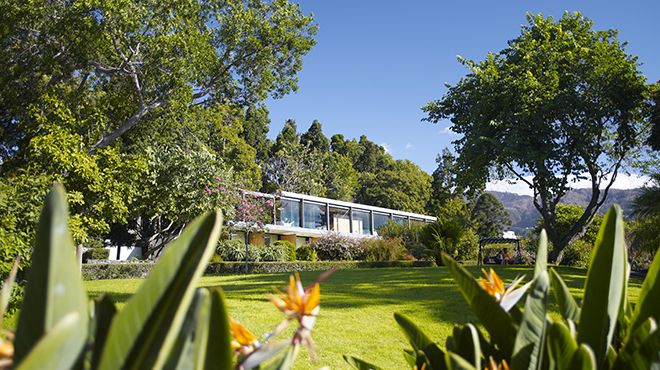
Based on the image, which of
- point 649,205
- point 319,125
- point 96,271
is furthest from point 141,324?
point 319,125

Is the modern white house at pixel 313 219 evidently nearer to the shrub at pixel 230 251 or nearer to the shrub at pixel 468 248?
the shrub at pixel 468 248

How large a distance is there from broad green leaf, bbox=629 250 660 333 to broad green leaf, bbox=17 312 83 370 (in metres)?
0.91

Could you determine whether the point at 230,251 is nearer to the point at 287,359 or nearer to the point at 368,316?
the point at 368,316

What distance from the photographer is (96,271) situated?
17797 mm

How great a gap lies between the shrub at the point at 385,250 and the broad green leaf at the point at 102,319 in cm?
2360

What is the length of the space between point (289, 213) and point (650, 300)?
3359 centimetres

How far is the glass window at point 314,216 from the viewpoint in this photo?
35428 mm

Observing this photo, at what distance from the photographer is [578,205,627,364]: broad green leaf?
0.85 metres

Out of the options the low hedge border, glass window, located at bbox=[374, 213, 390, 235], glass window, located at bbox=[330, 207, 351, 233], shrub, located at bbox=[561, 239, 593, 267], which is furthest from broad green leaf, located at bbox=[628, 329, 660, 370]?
glass window, located at bbox=[374, 213, 390, 235]

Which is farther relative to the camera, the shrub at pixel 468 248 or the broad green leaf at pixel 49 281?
the shrub at pixel 468 248

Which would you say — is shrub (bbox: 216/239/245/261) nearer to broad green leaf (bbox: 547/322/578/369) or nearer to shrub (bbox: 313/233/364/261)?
shrub (bbox: 313/233/364/261)

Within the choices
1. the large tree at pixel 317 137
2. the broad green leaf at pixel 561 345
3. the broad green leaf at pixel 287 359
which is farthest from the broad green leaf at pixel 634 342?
the large tree at pixel 317 137

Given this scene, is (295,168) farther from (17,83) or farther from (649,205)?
(649,205)

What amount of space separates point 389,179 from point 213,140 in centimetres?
2642
